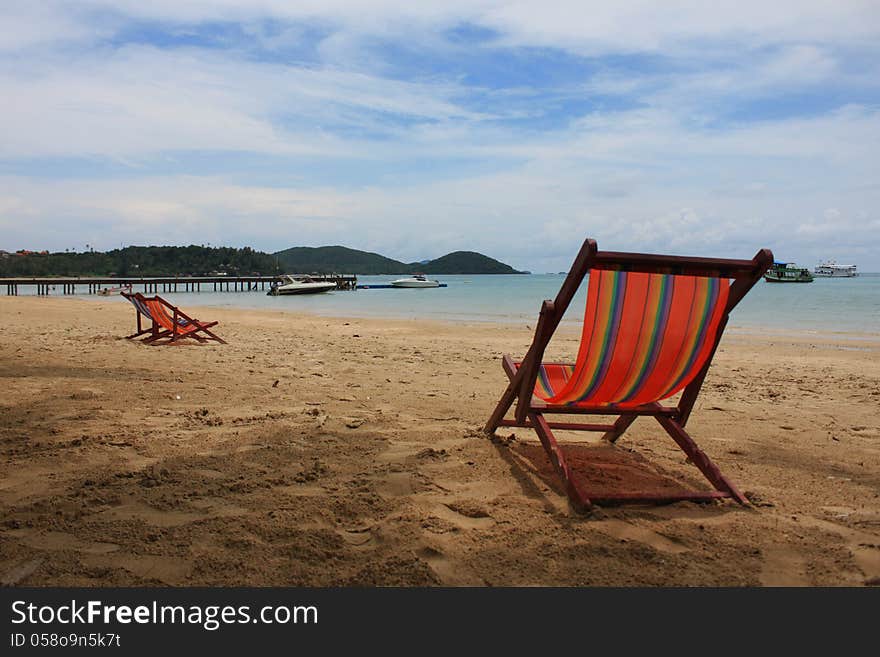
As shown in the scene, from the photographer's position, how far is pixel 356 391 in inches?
200

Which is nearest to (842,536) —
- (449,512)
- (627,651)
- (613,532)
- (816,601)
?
(816,601)

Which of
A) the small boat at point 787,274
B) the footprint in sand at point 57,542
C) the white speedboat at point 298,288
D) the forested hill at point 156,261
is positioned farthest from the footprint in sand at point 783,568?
the forested hill at point 156,261

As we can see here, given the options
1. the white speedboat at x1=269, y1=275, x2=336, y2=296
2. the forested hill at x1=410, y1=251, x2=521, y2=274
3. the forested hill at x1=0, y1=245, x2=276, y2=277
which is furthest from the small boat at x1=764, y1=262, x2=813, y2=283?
the forested hill at x1=410, y1=251, x2=521, y2=274

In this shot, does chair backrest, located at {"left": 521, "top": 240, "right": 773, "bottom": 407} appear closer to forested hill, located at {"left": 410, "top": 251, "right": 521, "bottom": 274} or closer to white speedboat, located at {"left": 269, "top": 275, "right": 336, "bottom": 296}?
white speedboat, located at {"left": 269, "top": 275, "right": 336, "bottom": 296}

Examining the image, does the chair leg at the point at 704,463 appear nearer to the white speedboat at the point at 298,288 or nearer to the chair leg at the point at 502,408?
the chair leg at the point at 502,408

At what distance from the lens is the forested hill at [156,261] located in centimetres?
8600

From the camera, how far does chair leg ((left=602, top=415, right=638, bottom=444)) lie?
346 cm

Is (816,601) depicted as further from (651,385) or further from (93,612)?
(93,612)

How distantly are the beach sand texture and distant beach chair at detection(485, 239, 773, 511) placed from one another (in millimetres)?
207

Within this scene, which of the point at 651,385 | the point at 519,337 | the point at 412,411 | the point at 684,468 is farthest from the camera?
the point at 519,337

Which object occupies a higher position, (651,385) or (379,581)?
(651,385)

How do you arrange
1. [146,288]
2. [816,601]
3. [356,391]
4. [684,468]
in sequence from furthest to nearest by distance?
[146,288], [356,391], [684,468], [816,601]

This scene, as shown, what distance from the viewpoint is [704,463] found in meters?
2.85

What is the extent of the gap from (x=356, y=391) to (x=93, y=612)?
3.27 metres
